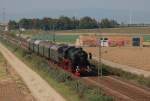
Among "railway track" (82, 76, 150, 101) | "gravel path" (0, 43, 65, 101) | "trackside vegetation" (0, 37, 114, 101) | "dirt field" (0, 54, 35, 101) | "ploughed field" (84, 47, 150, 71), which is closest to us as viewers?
"trackside vegetation" (0, 37, 114, 101)

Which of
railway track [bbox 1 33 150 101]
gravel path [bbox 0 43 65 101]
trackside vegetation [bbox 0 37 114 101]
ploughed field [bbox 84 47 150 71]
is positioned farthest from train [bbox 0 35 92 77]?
ploughed field [bbox 84 47 150 71]

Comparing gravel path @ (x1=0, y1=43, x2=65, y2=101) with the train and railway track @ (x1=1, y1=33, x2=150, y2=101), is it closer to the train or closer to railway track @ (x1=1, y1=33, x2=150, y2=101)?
the train

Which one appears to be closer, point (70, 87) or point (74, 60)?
point (70, 87)

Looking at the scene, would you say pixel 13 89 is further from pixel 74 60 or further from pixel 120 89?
pixel 120 89

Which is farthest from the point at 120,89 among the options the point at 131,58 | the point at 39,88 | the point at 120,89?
the point at 131,58

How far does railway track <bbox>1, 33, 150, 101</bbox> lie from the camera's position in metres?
30.0

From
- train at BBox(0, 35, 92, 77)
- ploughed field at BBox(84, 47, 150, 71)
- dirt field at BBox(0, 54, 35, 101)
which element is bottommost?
ploughed field at BBox(84, 47, 150, 71)

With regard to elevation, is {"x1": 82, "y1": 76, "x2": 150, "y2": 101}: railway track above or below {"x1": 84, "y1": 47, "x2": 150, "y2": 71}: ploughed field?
above

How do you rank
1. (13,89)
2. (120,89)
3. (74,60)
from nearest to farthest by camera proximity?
(120,89)
(13,89)
(74,60)

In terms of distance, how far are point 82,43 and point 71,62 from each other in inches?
2693

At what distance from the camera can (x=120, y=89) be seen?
3394 centimetres

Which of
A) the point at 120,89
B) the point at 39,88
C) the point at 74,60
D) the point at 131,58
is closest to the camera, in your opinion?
the point at 120,89

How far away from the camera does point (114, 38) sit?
112438 mm

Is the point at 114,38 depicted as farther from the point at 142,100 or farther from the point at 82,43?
the point at 142,100
